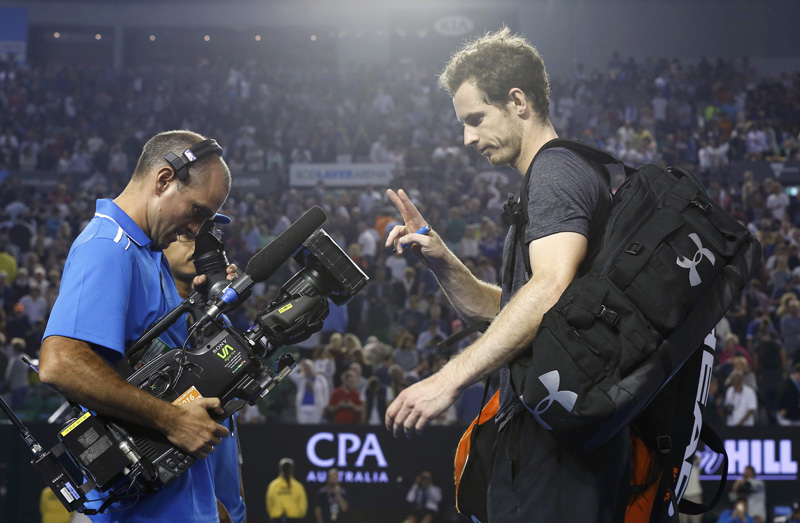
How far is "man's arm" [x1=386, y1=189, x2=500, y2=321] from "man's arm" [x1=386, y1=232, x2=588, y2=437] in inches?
27.8

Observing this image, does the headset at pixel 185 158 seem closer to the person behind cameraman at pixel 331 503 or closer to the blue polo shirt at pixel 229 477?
the blue polo shirt at pixel 229 477

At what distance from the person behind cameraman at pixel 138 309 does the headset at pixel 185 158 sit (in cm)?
2

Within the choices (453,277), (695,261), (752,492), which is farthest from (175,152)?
(752,492)

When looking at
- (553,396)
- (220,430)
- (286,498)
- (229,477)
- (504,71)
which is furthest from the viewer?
(286,498)

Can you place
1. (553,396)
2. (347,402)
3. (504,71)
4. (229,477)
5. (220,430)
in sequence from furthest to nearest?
(347,402), (229,477), (504,71), (220,430), (553,396)

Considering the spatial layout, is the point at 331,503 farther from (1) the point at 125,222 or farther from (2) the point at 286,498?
(1) the point at 125,222

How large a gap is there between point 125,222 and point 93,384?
580 mm

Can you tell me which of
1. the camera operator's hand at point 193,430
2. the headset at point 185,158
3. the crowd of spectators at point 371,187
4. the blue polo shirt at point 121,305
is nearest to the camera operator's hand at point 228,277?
the blue polo shirt at point 121,305

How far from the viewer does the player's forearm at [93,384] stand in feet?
7.95

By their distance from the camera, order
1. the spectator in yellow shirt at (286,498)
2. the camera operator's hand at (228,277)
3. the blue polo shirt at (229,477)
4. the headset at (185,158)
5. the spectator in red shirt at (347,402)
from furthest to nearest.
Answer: the spectator in red shirt at (347,402), the spectator in yellow shirt at (286,498), the blue polo shirt at (229,477), the camera operator's hand at (228,277), the headset at (185,158)

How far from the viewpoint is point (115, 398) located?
244cm

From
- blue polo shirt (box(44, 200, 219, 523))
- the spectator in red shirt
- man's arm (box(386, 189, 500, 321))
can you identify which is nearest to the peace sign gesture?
man's arm (box(386, 189, 500, 321))

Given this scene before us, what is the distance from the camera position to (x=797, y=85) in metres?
23.5

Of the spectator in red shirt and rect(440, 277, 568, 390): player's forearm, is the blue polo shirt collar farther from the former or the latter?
the spectator in red shirt
